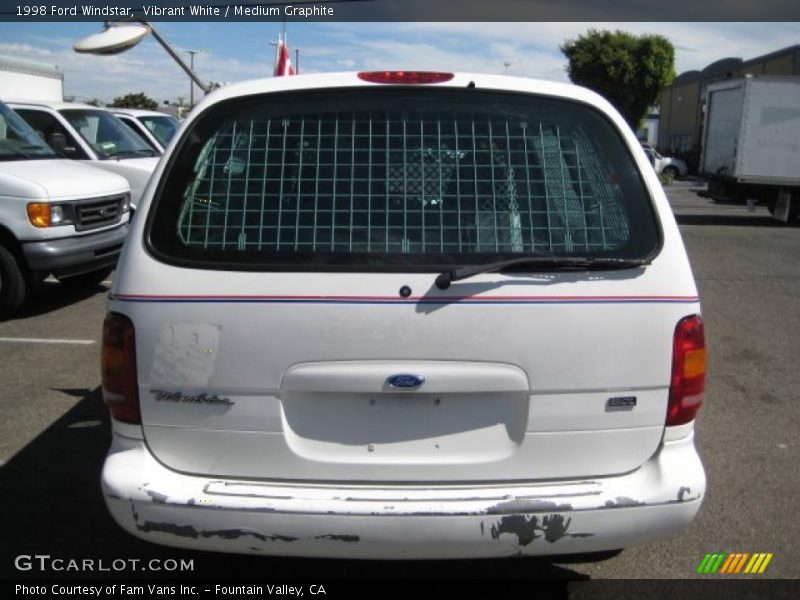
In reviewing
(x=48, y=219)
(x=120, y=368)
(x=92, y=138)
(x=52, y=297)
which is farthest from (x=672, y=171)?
(x=120, y=368)

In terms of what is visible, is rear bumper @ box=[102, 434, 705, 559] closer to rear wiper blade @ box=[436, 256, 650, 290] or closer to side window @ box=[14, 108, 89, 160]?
rear wiper blade @ box=[436, 256, 650, 290]

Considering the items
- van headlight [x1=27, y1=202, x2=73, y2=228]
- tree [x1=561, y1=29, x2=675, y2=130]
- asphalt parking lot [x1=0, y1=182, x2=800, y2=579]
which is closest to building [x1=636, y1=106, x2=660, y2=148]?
tree [x1=561, y1=29, x2=675, y2=130]

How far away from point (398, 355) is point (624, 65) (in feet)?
156

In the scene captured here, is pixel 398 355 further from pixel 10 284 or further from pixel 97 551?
pixel 10 284

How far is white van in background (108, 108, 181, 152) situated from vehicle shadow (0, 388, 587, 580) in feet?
29.1

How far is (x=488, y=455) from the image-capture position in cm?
253

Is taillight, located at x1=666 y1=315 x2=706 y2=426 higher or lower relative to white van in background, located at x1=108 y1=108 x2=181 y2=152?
lower

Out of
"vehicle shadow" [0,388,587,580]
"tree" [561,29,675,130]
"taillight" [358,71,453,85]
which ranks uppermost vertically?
"tree" [561,29,675,130]

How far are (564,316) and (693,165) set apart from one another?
3774cm

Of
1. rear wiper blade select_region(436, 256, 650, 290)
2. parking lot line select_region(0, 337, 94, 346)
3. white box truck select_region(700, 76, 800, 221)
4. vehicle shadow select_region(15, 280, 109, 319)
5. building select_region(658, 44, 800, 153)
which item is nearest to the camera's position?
rear wiper blade select_region(436, 256, 650, 290)

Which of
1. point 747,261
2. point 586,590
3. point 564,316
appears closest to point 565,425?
point 564,316

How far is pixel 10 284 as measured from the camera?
23.1 ft

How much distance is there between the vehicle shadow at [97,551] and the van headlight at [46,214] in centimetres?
353

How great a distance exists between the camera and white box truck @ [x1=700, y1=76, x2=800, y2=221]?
1692cm
